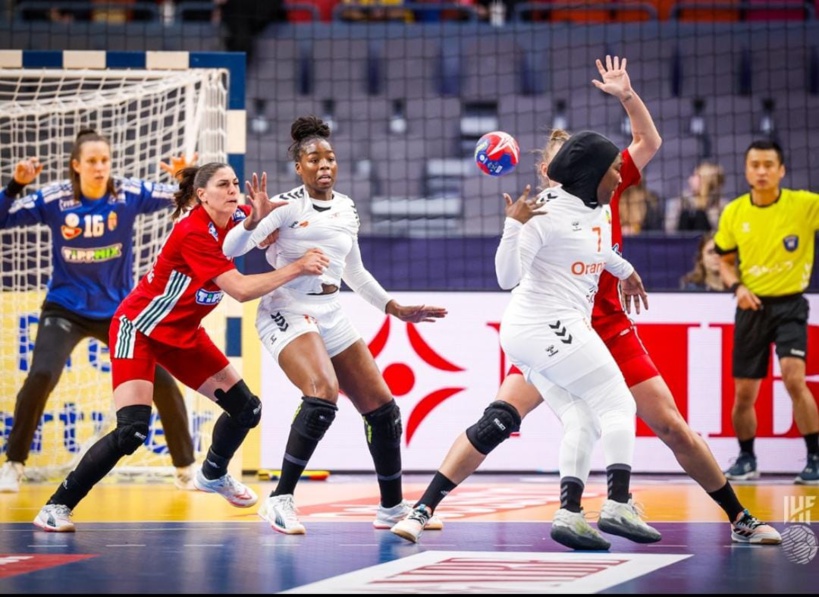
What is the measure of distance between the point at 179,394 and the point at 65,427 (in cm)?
119

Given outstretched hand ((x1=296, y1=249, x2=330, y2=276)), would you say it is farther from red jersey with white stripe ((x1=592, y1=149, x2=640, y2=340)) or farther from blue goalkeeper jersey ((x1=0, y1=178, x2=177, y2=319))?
blue goalkeeper jersey ((x1=0, y1=178, x2=177, y2=319))

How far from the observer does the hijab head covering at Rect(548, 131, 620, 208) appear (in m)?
5.50

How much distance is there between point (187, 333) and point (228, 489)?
89 centimetres

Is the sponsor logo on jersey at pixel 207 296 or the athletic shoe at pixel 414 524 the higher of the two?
the sponsor logo on jersey at pixel 207 296

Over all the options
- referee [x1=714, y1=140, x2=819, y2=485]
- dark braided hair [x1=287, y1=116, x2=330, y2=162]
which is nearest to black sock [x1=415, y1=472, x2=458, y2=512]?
dark braided hair [x1=287, y1=116, x2=330, y2=162]

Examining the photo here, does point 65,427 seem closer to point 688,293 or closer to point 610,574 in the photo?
point 688,293

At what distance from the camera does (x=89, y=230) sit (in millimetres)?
8203

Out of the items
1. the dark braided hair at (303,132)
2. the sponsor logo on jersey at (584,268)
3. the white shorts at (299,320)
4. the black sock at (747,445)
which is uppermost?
the dark braided hair at (303,132)

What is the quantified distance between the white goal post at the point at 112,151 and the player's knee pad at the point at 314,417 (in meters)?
2.91

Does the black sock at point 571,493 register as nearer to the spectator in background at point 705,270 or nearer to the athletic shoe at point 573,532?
the athletic shoe at point 573,532

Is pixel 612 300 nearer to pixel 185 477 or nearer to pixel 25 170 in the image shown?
pixel 185 477

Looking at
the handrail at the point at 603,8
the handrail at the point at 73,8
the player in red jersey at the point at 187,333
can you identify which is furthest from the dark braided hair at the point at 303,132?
the handrail at the point at 603,8

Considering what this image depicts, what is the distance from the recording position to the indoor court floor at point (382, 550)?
4543 millimetres

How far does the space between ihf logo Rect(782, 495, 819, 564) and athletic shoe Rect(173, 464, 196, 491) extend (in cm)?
362
